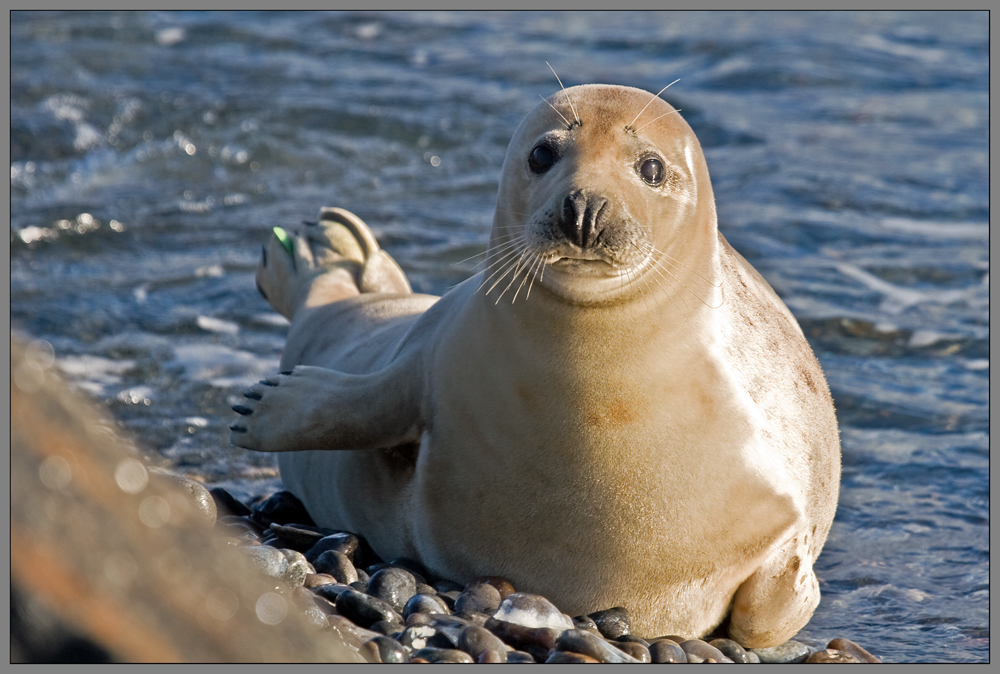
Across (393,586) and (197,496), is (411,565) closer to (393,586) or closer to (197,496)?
(393,586)

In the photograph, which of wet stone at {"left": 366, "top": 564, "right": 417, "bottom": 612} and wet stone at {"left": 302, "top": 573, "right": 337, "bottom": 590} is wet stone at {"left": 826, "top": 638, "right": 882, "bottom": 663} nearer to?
wet stone at {"left": 366, "top": 564, "right": 417, "bottom": 612}

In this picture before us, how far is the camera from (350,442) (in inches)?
155

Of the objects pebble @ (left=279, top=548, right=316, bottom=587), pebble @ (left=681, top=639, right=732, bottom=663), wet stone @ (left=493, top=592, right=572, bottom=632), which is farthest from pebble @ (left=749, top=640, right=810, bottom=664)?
pebble @ (left=279, top=548, right=316, bottom=587)

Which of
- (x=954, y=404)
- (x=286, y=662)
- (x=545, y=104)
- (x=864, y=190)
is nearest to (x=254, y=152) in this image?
(x=864, y=190)

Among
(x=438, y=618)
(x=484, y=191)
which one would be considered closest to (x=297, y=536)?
(x=438, y=618)

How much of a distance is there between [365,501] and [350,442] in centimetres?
30

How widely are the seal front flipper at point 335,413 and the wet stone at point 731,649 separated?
1.12 m

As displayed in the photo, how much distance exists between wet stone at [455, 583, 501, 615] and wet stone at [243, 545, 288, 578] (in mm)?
516

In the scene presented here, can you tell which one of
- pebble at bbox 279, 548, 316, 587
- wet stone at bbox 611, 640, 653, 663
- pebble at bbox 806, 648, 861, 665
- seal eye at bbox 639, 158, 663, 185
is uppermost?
seal eye at bbox 639, 158, 663, 185

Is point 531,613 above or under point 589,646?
under

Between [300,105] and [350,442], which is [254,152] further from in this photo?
[350,442]

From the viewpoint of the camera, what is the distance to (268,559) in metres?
3.53

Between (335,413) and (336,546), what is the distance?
42 centimetres

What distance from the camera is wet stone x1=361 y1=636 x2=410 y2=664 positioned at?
2.94 m
